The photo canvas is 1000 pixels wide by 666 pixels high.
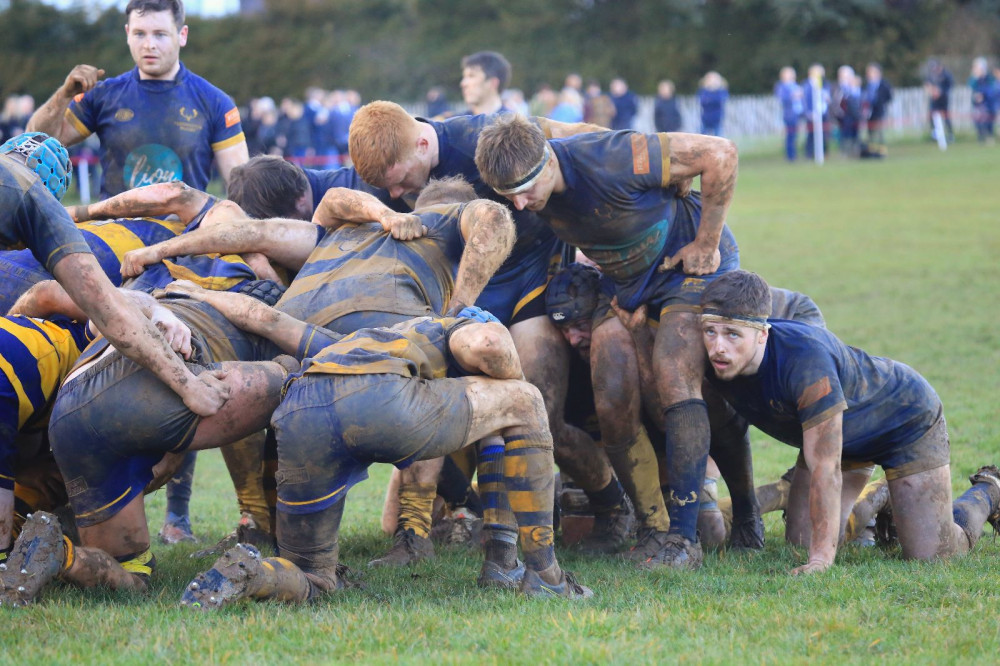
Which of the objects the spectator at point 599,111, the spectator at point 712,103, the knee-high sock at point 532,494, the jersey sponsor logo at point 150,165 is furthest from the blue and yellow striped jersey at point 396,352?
the spectator at point 712,103

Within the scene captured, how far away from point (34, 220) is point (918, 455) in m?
3.73

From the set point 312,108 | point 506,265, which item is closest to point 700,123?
point 312,108

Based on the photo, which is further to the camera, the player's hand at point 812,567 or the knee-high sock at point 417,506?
the knee-high sock at point 417,506

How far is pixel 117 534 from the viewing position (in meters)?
4.55

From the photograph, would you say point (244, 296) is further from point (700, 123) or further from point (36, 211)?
point (700, 123)

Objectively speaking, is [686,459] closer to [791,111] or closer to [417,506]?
[417,506]

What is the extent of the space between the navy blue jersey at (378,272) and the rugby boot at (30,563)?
4.27ft

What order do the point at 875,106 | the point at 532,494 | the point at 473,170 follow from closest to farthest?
1. the point at 532,494
2. the point at 473,170
3. the point at 875,106

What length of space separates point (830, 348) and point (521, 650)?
7.09 feet

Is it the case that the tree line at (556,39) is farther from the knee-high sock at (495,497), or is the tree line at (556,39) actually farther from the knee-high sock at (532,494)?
the knee-high sock at (532,494)

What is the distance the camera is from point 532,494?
433 cm

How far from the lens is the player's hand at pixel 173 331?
4.37 metres

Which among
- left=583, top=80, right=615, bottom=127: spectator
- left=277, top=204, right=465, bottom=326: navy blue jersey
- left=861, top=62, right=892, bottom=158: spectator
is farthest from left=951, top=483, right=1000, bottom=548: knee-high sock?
left=861, top=62, right=892, bottom=158: spectator

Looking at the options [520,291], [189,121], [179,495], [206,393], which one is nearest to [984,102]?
[189,121]
